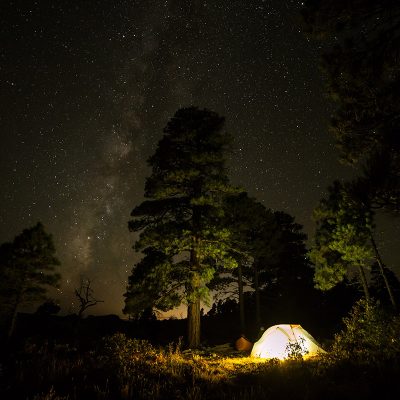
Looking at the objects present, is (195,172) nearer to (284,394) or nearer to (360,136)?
(360,136)

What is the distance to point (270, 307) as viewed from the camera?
109ft


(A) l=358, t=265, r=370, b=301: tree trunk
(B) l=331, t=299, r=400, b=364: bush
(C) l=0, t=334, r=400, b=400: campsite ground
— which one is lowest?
(C) l=0, t=334, r=400, b=400: campsite ground

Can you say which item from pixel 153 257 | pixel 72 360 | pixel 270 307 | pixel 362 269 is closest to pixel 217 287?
pixel 270 307


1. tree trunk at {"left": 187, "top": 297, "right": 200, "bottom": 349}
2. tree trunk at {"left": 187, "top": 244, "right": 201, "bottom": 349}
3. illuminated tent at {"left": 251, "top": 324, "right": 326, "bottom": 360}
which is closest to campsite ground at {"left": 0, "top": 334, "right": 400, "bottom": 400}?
tree trunk at {"left": 187, "top": 244, "right": 201, "bottom": 349}

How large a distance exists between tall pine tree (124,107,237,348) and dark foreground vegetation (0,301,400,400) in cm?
234

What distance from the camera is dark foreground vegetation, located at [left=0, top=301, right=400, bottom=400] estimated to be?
5.97 m

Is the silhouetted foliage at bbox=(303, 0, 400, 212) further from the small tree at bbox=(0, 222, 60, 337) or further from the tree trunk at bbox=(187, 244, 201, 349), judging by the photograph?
the small tree at bbox=(0, 222, 60, 337)

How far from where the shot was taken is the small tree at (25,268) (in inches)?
1010

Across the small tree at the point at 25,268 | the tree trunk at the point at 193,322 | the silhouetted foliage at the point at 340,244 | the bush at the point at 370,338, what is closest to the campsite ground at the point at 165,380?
the bush at the point at 370,338

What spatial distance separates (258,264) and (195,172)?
1700 cm

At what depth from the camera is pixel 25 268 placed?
2606 centimetres

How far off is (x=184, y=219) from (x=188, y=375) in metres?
8.04

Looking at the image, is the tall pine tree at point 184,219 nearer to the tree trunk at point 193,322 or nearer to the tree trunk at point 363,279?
the tree trunk at point 193,322

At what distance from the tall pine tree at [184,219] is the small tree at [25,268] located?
1554 centimetres
